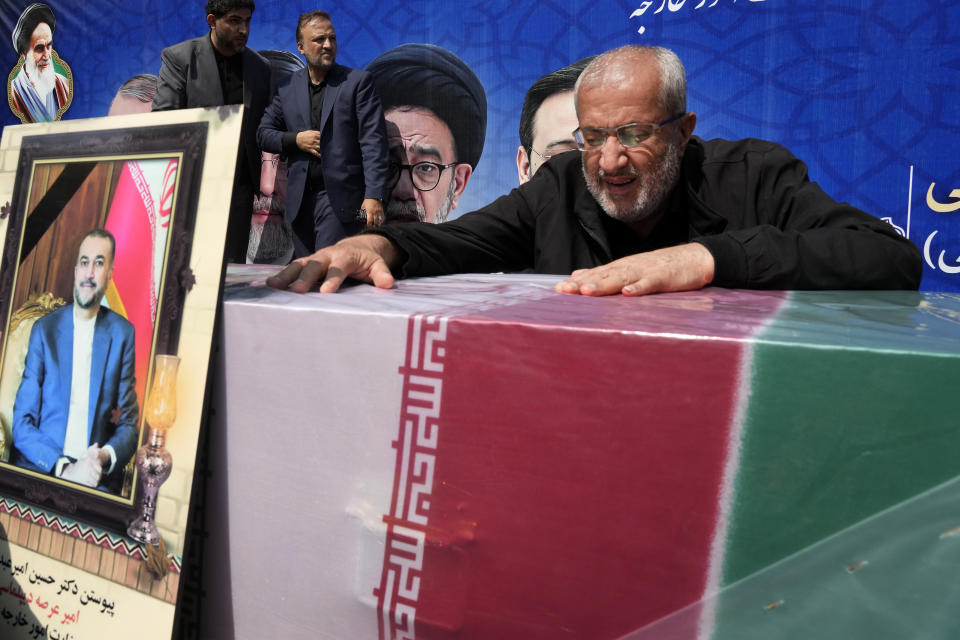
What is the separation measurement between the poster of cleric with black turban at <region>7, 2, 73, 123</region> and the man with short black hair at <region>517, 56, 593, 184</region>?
3577 millimetres

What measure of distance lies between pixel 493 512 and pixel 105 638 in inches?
17.0

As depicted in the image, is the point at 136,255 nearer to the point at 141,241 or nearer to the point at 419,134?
the point at 141,241

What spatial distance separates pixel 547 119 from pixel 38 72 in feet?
13.5

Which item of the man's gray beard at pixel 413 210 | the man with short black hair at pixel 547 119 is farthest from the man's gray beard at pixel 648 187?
the man's gray beard at pixel 413 210

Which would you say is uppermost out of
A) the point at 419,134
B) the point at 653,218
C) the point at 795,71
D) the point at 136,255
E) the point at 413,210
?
the point at 795,71

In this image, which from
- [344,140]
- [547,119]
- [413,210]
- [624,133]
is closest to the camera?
[624,133]

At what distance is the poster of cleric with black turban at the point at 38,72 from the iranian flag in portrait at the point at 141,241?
16.3 feet

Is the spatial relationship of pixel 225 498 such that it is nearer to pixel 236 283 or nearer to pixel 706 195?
pixel 236 283

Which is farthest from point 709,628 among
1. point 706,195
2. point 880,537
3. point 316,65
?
point 316,65

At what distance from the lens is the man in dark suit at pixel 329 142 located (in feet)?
10.4

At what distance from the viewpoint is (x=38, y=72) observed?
482cm

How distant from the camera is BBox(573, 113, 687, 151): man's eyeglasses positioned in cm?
126

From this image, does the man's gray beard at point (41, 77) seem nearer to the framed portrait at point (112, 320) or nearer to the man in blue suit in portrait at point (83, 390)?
the framed portrait at point (112, 320)

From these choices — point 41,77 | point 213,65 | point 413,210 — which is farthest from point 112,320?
point 41,77
